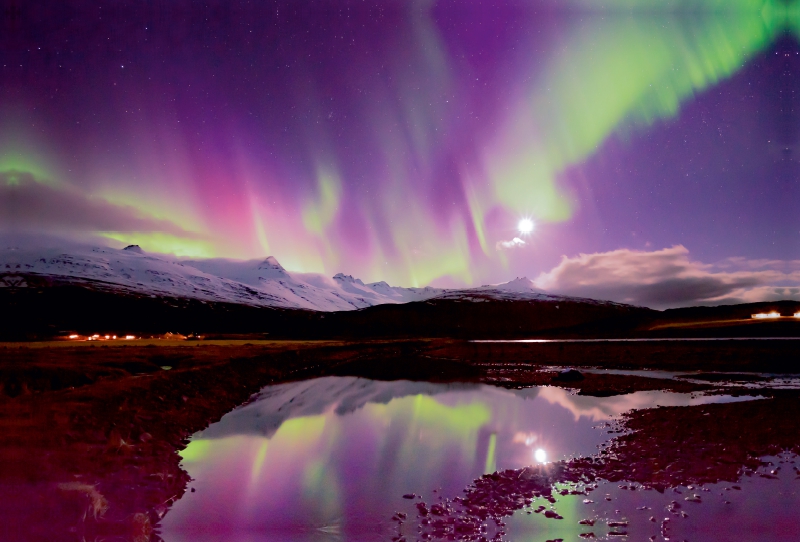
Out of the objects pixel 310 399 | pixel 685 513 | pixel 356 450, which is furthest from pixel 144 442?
pixel 685 513

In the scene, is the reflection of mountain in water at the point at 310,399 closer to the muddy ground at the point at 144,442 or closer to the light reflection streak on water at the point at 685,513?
the muddy ground at the point at 144,442

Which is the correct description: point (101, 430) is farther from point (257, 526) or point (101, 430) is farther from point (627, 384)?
point (627, 384)

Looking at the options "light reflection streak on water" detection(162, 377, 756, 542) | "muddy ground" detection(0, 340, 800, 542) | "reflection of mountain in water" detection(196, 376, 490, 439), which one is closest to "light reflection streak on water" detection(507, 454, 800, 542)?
"muddy ground" detection(0, 340, 800, 542)

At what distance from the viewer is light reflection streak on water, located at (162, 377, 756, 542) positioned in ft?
41.3

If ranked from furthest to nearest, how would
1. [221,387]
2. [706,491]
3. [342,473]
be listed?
[221,387] < [342,473] < [706,491]

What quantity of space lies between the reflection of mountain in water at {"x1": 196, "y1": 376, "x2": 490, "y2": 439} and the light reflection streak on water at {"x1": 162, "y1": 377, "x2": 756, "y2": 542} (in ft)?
0.41

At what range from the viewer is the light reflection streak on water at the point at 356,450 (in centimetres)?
1259

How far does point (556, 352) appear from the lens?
80.2 metres

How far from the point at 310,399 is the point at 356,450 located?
15.6 meters

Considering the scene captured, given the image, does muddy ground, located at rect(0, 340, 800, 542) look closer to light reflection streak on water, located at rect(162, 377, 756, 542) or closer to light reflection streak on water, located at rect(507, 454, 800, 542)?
light reflection streak on water, located at rect(507, 454, 800, 542)

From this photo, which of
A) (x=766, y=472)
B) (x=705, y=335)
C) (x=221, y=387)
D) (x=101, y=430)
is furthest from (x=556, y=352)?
(x=101, y=430)

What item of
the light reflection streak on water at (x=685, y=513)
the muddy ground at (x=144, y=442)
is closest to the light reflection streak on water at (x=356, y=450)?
the muddy ground at (x=144, y=442)

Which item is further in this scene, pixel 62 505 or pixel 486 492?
pixel 486 492

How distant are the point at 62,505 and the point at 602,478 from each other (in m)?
15.2
